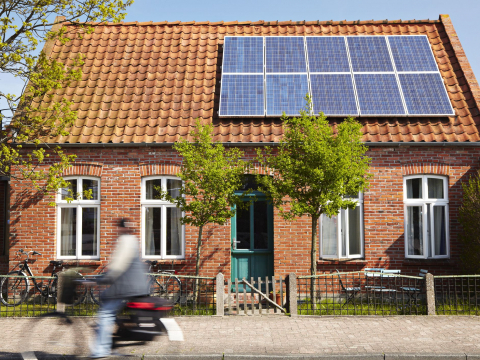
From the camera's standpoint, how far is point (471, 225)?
36.7 feet

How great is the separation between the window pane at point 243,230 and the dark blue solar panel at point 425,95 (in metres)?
5.19

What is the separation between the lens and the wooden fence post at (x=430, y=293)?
9.44m

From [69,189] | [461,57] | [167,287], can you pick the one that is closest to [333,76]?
[461,57]

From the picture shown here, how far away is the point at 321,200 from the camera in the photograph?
9906mm

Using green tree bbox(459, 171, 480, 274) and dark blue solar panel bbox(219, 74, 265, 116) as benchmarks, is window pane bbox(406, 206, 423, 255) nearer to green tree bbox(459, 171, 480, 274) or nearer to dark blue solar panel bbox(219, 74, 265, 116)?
green tree bbox(459, 171, 480, 274)

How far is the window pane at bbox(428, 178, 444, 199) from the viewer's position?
12.3 metres

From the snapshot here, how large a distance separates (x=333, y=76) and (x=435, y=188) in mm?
4210

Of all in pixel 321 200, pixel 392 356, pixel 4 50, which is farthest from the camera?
pixel 4 50

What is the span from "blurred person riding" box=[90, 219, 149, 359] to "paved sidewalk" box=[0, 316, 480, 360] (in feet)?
0.67

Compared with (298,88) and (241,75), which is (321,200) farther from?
(241,75)

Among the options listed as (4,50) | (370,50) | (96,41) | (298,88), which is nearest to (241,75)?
(298,88)

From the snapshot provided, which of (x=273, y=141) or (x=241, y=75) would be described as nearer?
(x=273, y=141)

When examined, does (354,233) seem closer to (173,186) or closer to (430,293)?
(430,293)

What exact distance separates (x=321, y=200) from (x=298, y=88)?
14.6 feet
